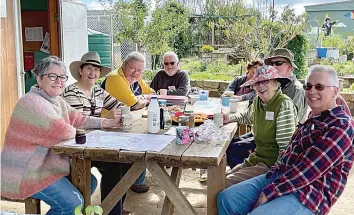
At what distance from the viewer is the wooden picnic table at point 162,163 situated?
201 cm

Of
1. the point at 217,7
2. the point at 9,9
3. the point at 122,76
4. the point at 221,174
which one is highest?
the point at 217,7

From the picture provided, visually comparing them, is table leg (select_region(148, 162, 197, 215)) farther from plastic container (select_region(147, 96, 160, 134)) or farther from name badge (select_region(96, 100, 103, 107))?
name badge (select_region(96, 100, 103, 107))

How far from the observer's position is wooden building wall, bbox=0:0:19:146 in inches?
149

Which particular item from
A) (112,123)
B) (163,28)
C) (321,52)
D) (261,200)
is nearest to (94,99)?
(112,123)

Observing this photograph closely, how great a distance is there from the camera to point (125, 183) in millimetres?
2225

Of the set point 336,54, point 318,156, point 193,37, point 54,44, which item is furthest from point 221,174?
point 336,54

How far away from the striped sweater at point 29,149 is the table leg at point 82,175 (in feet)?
0.34

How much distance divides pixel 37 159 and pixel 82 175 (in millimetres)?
250

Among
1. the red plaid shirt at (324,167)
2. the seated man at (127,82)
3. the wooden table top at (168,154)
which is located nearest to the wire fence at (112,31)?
the seated man at (127,82)

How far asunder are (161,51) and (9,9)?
5.15 meters

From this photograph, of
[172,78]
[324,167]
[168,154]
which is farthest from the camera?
[172,78]

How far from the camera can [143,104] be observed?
3.52 meters

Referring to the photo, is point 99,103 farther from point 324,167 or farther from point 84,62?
point 324,167

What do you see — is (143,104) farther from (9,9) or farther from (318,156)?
(318,156)
